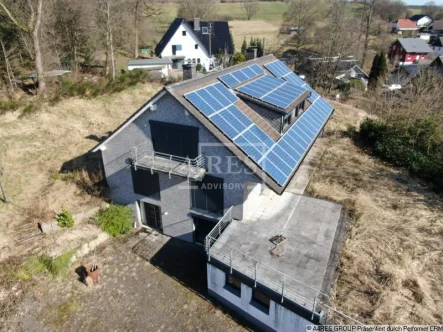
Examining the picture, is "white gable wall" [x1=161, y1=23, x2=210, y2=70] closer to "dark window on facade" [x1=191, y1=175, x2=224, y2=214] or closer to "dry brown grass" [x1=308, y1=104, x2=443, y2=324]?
"dry brown grass" [x1=308, y1=104, x2=443, y2=324]

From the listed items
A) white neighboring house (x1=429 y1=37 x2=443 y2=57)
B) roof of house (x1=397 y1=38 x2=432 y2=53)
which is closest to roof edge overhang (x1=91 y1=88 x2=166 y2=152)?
roof of house (x1=397 y1=38 x2=432 y2=53)

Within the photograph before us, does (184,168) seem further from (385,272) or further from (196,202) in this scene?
(385,272)

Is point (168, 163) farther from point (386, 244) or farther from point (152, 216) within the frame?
point (386, 244)

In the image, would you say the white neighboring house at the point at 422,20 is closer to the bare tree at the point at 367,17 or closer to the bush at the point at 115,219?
the bare tree at the point at 367,17

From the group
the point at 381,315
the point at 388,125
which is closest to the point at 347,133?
the point at 388,125

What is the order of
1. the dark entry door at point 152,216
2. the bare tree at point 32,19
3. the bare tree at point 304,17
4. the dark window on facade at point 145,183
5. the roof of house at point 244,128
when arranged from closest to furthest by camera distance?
the roof of house at point 244,128 → the dark window on facade at point 145,183 → the dark entry door at point 152,216 → the bare tree at point 32,19 → the bare tree at point 304,17

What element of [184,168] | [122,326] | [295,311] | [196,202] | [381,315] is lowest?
[122,326]

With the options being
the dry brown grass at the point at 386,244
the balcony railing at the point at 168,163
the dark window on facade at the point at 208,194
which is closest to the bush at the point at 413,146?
the dry brown grass at the point at 386,244
